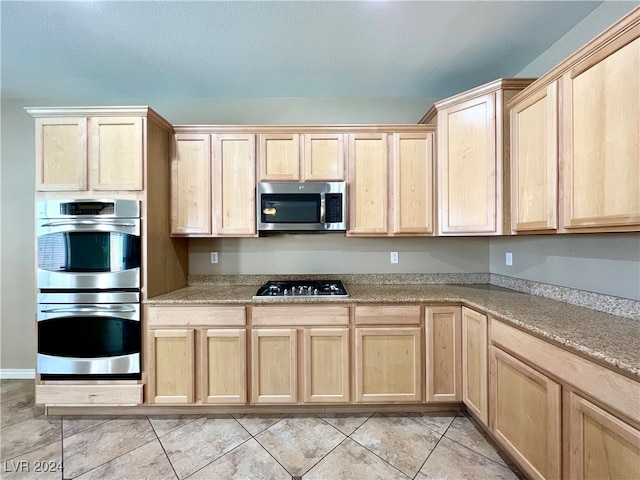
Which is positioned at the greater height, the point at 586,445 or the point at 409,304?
the point at 409,304

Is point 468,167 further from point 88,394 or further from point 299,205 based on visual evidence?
point 88,394

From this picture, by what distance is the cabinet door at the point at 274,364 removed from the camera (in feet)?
6.50

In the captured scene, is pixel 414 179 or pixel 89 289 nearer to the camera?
pixel 89 289

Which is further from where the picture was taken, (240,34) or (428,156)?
(428,156)

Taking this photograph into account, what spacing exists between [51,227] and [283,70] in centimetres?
219

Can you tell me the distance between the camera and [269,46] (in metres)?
1.94

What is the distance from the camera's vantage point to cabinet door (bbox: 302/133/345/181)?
2271 mm

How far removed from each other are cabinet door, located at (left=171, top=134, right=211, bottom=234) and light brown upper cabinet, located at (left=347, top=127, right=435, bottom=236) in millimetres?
1263

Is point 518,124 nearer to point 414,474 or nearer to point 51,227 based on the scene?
point 414,474

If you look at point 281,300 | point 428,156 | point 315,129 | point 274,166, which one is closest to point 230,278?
point 281,300

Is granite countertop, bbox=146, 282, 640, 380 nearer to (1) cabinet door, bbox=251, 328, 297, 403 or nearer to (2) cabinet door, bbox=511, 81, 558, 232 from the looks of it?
(1) cabinet door, bbox=251, 328, 297, 403

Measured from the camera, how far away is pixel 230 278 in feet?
8.52

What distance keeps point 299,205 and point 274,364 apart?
1.29 meters

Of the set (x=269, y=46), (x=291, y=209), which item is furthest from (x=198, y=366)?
(x=269, y=46)
